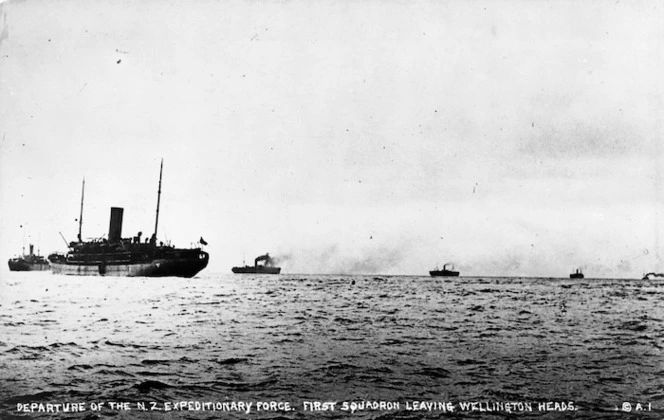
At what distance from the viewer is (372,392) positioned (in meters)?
9.78

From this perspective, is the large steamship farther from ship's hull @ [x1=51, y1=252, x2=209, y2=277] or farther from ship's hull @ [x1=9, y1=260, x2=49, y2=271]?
ship's hull @ [x1=9, y1=260, x2=49, y2=271]

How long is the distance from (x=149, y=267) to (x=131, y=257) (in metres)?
2.57

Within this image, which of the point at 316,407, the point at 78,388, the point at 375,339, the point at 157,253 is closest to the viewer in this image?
the point at 316,407

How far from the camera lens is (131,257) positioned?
64.7m

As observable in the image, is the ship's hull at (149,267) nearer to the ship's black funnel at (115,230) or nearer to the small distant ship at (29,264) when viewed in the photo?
the ship's black funnel at (115,230)

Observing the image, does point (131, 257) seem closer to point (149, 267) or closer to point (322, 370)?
point (149, 267)

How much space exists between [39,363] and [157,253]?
5564 centimetres

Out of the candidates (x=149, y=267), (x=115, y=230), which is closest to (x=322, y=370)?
(x=149, y=267)

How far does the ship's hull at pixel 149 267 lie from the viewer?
2549 inches

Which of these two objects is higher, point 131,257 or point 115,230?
point 115,230

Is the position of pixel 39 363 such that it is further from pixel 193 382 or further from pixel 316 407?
pixel 316 407

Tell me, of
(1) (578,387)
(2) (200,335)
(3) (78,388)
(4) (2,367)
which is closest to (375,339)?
(2) (200,335)

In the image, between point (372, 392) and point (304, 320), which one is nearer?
point (372, 392)

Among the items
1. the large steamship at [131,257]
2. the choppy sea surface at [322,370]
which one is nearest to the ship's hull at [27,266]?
the large steamship at [131,257]
